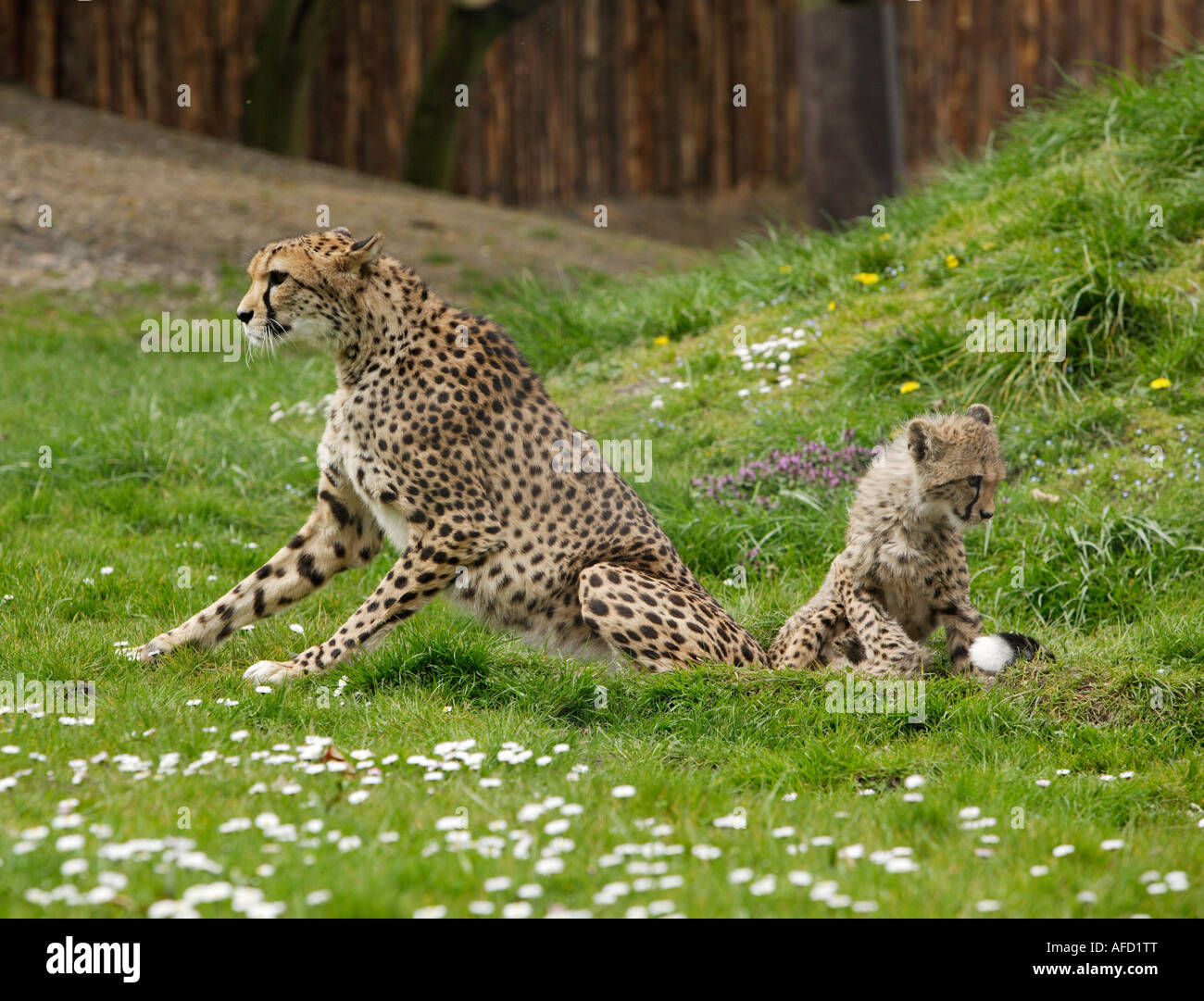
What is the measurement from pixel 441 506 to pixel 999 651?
1864mm

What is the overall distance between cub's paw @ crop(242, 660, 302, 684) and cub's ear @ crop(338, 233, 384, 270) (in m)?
1.33

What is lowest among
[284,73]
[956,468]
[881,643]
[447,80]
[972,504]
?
[881,643]

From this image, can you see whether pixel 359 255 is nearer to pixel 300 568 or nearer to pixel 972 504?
pixel 300 568

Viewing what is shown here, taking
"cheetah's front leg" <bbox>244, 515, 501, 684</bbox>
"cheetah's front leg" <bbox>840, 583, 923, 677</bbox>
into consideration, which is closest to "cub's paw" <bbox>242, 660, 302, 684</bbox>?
"cheetah's front leg" <bbox>244, 515, 501, 684</bbox>

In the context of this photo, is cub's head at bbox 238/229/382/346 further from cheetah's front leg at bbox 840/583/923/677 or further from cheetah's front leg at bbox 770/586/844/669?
cheetah's front leg at bbox 840/583/923/677

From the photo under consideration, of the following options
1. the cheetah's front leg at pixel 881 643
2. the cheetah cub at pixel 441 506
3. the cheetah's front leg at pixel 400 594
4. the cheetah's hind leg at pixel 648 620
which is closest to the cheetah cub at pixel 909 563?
the cheetah's front leg at pixel 881 643

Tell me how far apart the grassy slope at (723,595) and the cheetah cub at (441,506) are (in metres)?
0.16

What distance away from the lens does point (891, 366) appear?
705 centimetres

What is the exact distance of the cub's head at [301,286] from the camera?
4691 millimetres

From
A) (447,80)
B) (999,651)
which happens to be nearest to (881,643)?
(999,651)

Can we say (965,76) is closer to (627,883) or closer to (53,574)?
(53,574)

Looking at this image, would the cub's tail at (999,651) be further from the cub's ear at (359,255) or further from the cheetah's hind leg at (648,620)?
the cub's ear at (359,255)

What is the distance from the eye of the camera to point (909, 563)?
4.95 meters

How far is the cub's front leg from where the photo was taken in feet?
15.8
